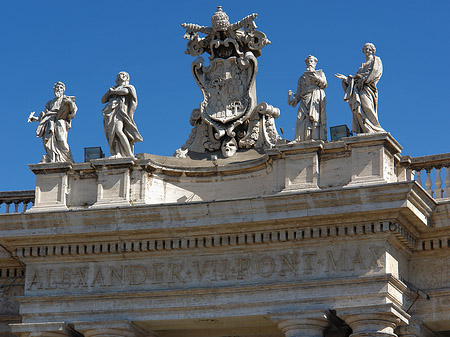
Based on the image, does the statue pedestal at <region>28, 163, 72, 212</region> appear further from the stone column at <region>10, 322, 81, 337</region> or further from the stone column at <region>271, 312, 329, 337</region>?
the stone column at <region>271, 312, 329, 337</region>

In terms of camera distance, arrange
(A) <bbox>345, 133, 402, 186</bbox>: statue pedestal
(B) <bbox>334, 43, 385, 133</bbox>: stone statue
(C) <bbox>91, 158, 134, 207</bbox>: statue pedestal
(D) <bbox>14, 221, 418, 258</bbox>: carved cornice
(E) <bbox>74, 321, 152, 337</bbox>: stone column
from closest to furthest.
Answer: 1. (D) <bbox>14, 221, 418, 258</bbox>: carved cornice
2. (A) <bbox>345, 133, 402, 186</bbox>: statue pedestal
3. (B) <bbox>334, 43, 385, 133</bbox>: stone statue
4. (E) <bbox>74, 321, 152, 337</bbox>: stone column
5. (C) <bbox>91, 158, 134, 207</bbox>: statue pedestal

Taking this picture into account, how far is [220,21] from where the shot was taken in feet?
92.6

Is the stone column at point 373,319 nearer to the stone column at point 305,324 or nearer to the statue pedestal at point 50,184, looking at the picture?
the stone column at point 305,324

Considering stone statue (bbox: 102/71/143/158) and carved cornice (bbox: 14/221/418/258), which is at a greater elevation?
stone statue (bbox: 102/71/143/158)

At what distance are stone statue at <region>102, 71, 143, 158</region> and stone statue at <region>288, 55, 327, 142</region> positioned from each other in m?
3.30

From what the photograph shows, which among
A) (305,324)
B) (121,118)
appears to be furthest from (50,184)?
(305,324)

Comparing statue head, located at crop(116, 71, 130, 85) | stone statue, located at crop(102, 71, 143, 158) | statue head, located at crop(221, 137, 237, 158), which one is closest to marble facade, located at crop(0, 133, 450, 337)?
statue head, located at crop(221, 137, 237, 158)

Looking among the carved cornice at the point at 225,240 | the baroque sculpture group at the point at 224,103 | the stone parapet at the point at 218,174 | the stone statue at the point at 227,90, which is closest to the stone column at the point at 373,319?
the carved cornice at the point at 225,240

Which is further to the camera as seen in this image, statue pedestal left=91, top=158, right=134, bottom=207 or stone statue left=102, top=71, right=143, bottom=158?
stone statue left=102, top=71, right=143, bottom=158

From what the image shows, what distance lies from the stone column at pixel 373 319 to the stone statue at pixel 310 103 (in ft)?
11.8

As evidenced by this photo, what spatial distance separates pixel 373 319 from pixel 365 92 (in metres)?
4.46

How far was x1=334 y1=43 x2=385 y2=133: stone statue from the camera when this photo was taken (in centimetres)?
2586

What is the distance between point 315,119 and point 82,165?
479 cm

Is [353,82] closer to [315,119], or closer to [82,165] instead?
[315,119]
